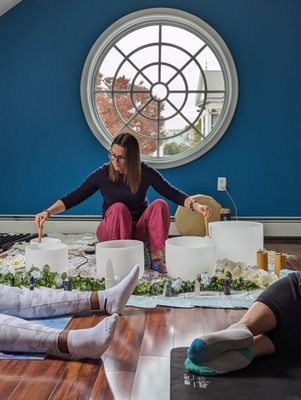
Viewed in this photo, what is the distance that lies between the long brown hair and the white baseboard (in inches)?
54.4

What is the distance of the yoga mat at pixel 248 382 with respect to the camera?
1495 mm

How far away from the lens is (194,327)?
213 centimetres

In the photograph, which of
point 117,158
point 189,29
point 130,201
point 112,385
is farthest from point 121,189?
point 189,29

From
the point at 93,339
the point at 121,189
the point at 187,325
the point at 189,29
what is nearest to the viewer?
the point at 93,339

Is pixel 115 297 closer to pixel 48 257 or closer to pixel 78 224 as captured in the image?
pixel 48 257

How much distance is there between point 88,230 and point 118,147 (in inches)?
64.8

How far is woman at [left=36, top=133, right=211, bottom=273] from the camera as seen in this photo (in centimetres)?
310

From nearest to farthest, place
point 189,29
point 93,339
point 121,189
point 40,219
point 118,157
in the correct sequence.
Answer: point 93,339 → point 40,219 → point 118,157 → point 121,189 → point 189,29

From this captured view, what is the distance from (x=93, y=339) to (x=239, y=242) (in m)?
1.51

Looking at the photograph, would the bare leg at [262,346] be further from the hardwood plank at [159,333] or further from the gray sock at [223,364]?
the hardwood plank at [159,333]

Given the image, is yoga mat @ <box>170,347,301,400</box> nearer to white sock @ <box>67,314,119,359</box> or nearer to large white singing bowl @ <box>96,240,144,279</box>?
white sock @ <box>67,314,119,359</box>

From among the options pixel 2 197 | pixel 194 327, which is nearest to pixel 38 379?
pixel 194 327

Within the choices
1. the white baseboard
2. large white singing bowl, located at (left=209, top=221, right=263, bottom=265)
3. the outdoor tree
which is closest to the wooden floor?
large white singing bowl, located at (left=209, top=221, right=263, bottom=265)

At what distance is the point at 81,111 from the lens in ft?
15.2
